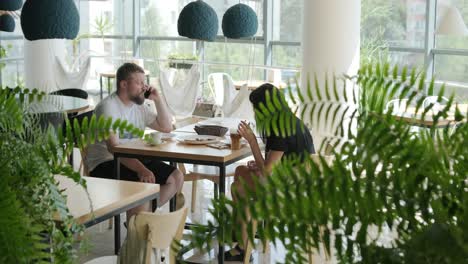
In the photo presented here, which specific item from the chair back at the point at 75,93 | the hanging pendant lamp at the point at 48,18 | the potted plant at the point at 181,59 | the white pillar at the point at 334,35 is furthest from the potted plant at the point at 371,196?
the potted plant at the point at 181,59

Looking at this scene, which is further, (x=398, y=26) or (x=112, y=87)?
(x=112, y=87)

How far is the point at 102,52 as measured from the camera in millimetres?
13219

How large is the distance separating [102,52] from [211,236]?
39.0 feet

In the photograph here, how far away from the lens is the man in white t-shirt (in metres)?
5.62

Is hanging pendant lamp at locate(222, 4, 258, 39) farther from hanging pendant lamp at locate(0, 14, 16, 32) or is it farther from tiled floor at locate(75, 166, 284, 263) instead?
hanging pendant lamp at locate(0, 14, 16, 32)

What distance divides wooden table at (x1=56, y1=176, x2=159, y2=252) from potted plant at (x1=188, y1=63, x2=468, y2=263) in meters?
2.11

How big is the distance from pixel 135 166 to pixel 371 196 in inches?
164

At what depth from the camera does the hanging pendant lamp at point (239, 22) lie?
6.85 metres

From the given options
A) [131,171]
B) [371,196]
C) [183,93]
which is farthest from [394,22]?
[371,196]

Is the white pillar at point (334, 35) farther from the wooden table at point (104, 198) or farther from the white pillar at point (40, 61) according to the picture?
the white pillar at point (40, 61)

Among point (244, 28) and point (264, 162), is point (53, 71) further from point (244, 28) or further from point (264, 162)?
point (264, 162)

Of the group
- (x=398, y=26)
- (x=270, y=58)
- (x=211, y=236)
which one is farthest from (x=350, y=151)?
(x=270, y=58)

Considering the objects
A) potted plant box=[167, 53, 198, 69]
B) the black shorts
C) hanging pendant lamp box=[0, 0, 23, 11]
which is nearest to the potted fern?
the black shorts

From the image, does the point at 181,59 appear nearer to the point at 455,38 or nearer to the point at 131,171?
the point at 455,38
